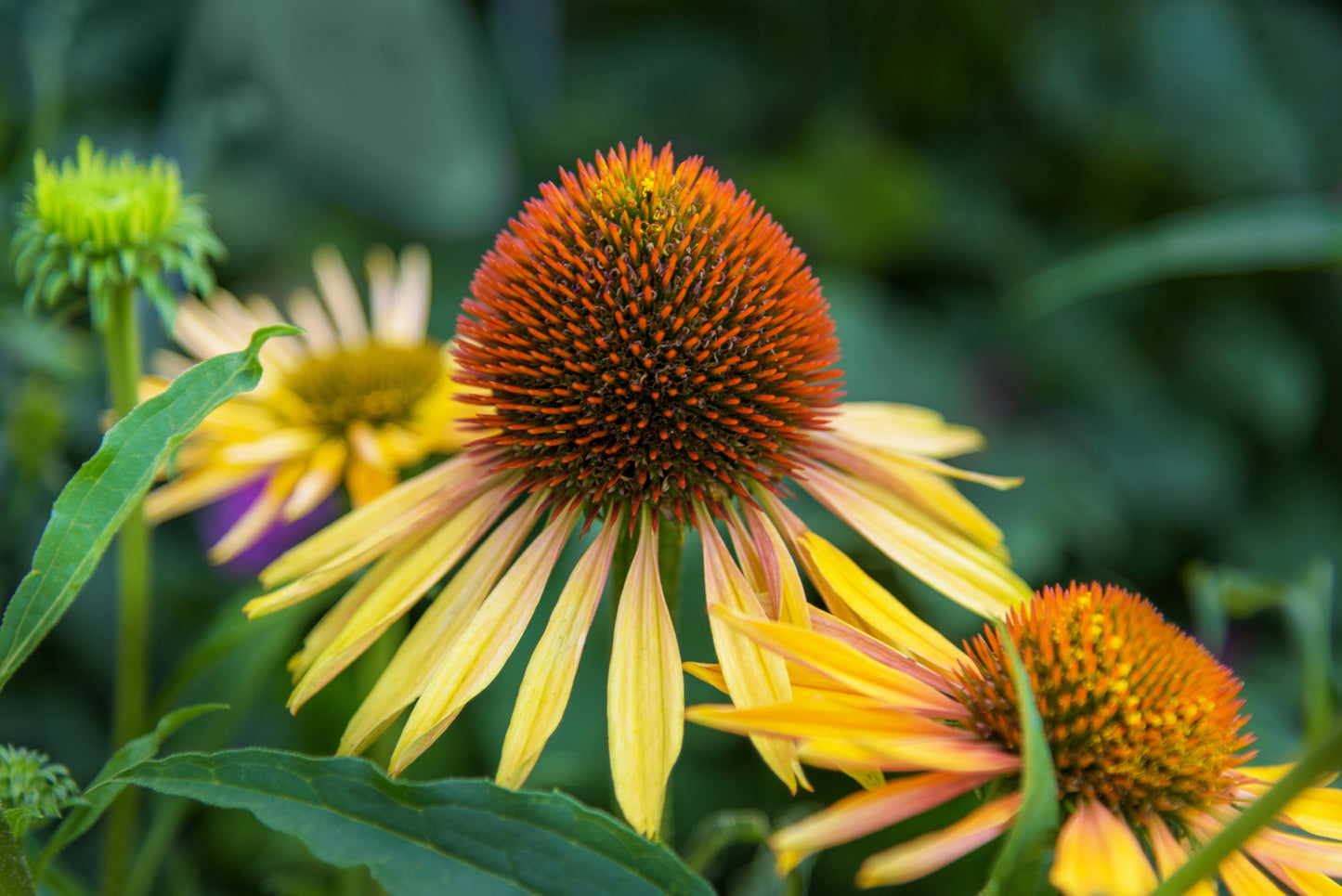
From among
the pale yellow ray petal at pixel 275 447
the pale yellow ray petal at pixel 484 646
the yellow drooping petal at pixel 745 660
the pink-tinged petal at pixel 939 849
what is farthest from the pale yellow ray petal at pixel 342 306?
the pink-tinged petal at pixel 939 849

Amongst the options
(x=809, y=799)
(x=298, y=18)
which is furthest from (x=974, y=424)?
(x=298, y=18)

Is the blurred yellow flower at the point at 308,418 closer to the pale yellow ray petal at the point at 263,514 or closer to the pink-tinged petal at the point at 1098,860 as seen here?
the pale yellow ray petal at the point at 263,514

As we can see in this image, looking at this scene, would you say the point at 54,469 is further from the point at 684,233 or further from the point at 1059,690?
the point at 1059,690

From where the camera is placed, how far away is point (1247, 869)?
524 millimetres

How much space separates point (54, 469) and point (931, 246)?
1.83 metres

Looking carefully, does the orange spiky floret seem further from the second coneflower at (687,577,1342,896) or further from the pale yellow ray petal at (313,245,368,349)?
the pale yellow ray petal at (313,245,368,349)

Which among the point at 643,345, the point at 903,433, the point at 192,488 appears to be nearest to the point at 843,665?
the point at 643,345

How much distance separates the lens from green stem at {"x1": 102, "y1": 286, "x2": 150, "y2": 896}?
2.35 feet

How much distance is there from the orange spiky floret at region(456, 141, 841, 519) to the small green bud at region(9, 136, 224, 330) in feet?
0.74

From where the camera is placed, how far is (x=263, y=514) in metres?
0.90

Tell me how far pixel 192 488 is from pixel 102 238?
273mm

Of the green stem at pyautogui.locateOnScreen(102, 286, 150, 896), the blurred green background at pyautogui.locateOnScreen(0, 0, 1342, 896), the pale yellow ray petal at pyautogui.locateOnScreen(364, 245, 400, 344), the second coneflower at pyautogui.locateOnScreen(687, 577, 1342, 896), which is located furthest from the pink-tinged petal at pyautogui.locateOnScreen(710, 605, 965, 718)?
the blurred green background at pyautogui.locateOnScreen(0, 0, 1342, 896)

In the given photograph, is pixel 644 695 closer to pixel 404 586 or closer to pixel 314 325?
pixel 404 586

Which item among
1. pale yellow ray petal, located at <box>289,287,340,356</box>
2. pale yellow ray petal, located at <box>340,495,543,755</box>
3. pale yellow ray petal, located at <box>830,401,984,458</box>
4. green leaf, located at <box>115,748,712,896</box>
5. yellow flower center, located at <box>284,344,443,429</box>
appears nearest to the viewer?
green leaf, located at <box>115,748,712,896</box>
